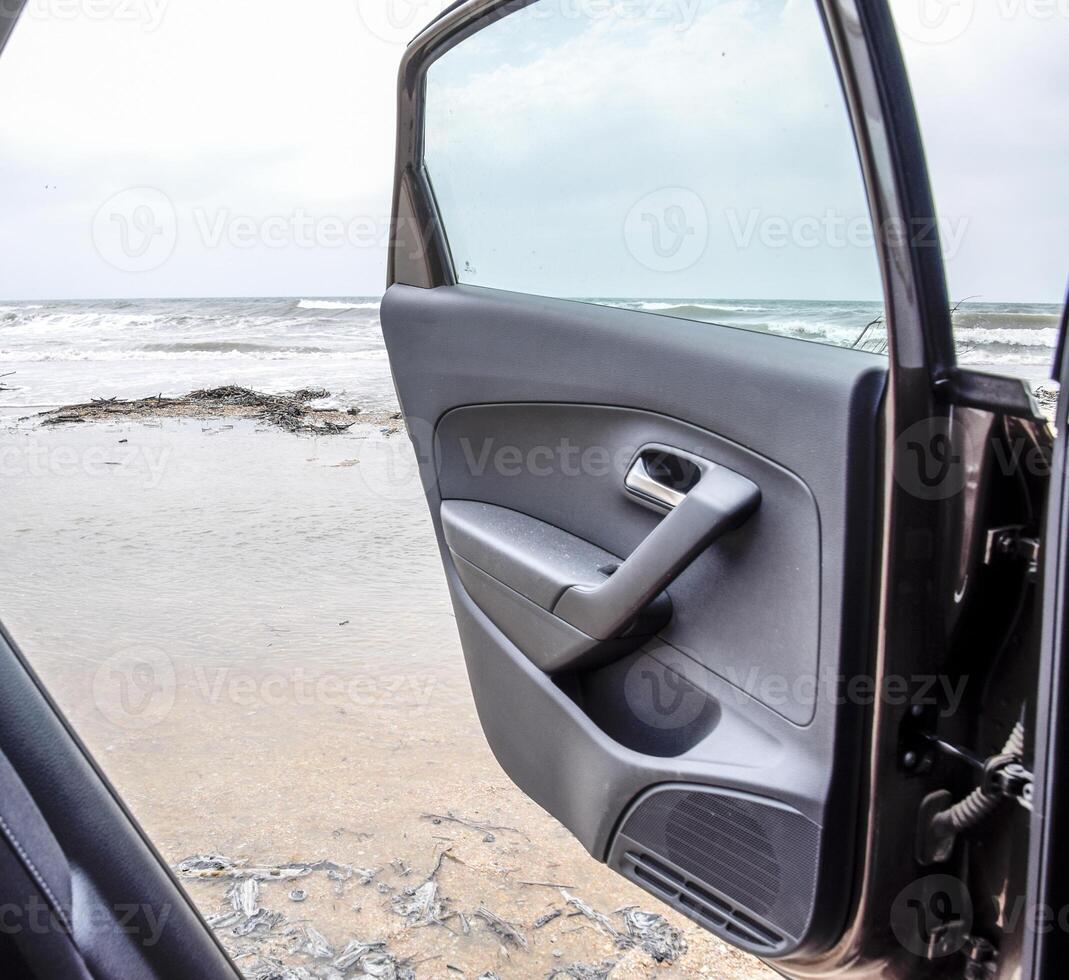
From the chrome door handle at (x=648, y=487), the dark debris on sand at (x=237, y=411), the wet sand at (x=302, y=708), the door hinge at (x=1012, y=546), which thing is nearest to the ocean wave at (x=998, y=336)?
the door hinge at (x=1012, y=546)

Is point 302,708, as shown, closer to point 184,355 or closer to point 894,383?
point 894,383

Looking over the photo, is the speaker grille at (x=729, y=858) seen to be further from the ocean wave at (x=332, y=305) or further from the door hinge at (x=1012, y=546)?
the ocean wave at (x=332, y=305)

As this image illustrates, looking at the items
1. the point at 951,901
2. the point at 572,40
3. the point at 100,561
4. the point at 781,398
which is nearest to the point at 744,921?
the point at 951,901

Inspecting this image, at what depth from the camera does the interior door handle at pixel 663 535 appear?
1175 millimetres

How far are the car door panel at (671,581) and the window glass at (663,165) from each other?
71mm

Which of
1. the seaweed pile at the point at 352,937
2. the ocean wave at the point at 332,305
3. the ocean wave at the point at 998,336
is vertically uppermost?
the ocean wave at the point at 998,336

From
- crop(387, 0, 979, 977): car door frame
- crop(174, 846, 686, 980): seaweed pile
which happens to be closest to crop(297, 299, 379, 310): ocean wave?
crop(174, 846, 686, 980): seaweed pile

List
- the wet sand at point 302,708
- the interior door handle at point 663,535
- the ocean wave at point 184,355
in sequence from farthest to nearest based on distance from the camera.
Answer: the ocean wave at point 184,355, the wet sand at point 302,708, the interior door handle at point 663,535

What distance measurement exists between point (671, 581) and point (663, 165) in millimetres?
578

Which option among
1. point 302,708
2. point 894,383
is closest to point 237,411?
point 302,708

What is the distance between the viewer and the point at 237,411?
611 centimetres

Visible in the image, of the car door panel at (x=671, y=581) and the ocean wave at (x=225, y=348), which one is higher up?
the car door panel at (x=671, y=581)

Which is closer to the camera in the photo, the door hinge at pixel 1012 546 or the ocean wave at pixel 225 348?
the door hinge at pixel 1012 546

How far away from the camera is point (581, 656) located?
1377 mm
